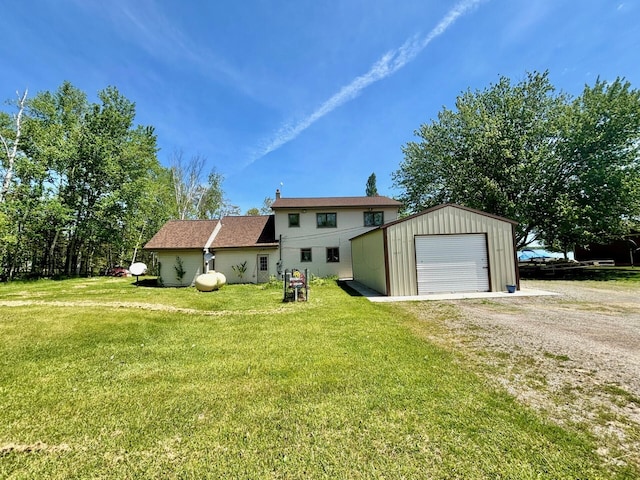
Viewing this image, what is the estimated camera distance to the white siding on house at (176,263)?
17572mm

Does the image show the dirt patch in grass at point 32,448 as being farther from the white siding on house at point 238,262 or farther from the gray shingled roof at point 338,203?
the gray shingled roof at point 338,203

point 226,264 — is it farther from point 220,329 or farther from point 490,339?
point 490,339

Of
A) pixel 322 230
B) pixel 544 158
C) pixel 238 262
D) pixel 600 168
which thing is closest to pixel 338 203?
pixel 322 230

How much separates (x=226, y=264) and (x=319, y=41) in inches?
546

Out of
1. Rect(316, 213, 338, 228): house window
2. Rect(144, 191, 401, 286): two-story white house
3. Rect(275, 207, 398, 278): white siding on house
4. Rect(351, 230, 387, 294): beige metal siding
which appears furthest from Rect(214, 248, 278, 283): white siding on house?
Rect(351, 230, 387, 294): beige metal siding

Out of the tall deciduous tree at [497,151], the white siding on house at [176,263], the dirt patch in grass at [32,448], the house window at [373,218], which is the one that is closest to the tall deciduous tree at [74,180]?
the white siding on house at [176,263]

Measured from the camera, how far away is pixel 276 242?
18.9 m

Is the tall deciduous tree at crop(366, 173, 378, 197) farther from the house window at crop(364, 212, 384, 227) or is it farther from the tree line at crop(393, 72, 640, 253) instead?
the house window at crop(364, 212, 384, 227)

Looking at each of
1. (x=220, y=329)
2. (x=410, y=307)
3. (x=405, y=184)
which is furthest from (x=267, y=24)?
(x=405, y=184)

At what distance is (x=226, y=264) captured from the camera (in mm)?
18422

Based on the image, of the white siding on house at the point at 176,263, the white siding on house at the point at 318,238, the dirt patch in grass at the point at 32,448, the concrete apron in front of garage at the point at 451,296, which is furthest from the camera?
the white siding on house at the point at 318,238

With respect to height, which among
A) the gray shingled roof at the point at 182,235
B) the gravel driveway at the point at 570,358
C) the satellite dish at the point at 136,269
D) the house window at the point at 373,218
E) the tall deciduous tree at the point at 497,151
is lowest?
the gravel driveway at the point at 570,358

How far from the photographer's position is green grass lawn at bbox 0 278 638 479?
225 cm

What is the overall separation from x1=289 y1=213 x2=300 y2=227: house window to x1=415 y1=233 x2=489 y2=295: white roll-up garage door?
951 cm
